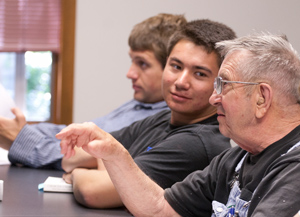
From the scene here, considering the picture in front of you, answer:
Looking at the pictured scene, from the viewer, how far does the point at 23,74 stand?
4.23 metres

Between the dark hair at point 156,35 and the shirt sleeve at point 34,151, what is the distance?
65 cm

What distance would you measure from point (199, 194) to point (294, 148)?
1.25 feet

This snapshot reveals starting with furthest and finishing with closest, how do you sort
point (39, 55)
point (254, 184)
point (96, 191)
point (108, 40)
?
point (39, 55), point (108, 40), point (96, 191), point (254, 184)

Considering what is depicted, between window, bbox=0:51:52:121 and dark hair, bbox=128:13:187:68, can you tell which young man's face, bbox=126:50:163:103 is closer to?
dark hair, bbox=128:13:187:68

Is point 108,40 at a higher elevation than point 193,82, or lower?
lower

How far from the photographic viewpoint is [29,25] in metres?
3.94

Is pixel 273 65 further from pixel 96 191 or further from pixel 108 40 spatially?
pixel 108 40

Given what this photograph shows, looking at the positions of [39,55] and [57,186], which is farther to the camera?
[39,55]

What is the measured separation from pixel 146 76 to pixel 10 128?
0.71 meters

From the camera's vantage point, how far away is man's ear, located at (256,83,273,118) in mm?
1158

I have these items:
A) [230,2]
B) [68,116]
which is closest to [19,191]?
[68,116]

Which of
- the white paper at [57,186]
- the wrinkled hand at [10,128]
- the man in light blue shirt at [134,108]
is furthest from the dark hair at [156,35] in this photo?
the white paper at [57,186]

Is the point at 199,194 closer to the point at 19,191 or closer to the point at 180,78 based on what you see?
the point at 180,78

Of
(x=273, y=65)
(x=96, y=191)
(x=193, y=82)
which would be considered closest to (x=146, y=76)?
(x=193, y=82)
